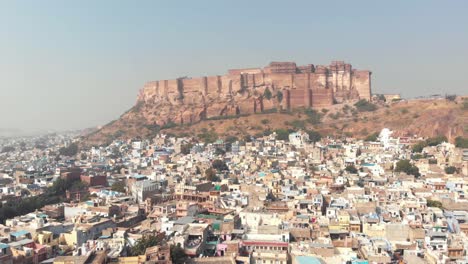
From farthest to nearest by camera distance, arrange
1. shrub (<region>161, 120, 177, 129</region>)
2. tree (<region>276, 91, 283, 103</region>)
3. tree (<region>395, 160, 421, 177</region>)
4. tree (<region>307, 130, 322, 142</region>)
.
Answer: tree (<region>276, 91, 283, 103</region>), shrub (<region>161, 120, 177, 129</region>), tree (<region>307, 130, 322, 142</region>), tree (<region>395, 160, 421, 177</region>)

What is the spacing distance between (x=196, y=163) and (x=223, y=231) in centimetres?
2076

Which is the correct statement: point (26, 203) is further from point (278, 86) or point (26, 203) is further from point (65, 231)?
point (278, 86)

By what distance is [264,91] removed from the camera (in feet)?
241

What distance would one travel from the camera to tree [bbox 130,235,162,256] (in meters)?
16.8

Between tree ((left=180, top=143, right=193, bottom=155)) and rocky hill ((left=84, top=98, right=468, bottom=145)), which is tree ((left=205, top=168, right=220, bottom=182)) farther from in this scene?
rocky hill ((left=84, top=98, right=468, bottom=145))

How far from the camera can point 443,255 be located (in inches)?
639

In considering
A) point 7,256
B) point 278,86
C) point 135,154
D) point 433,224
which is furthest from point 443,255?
point 278,86

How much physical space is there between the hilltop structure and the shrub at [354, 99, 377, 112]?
3517 mm

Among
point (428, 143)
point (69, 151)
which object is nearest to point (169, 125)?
point (69, 151)

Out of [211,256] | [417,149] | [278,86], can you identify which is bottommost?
[211,256]

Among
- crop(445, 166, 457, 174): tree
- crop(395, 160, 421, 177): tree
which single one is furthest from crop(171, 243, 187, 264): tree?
crop(445, 166, 457, 174): tree

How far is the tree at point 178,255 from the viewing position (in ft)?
52.4

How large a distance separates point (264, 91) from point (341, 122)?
1590 cm

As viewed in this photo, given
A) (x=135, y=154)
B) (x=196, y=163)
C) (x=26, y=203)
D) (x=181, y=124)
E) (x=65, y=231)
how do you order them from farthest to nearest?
(x=181, y=124) → (x=135, y=154) → (x=196, y=163) → (x=26, y=203) → (x=65, y=231)
